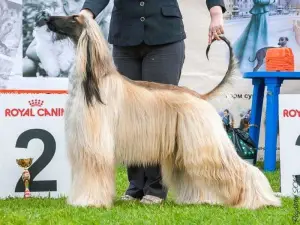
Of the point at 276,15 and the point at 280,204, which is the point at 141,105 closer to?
the point at 280,204

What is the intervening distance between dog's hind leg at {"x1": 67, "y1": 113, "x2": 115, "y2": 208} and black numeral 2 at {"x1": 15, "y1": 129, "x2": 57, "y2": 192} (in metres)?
0.62

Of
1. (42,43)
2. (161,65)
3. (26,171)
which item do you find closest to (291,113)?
(161,65)

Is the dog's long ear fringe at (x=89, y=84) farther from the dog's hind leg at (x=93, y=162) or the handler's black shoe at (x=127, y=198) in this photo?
the handler's black shoe at (x=127, y=198)

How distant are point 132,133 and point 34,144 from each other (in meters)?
0.81

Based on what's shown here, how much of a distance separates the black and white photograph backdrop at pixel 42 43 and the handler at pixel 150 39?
1.62m

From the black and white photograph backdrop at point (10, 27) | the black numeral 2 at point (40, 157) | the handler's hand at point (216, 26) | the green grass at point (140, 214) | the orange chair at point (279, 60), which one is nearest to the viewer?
the green grass at point (140, 214)

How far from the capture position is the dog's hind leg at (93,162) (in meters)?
3.59

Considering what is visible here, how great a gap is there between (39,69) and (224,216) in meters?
2.68

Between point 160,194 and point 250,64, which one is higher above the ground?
point 250,64

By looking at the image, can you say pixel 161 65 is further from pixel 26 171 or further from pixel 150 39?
pixel 26 171

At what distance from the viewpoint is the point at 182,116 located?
3.66 meters

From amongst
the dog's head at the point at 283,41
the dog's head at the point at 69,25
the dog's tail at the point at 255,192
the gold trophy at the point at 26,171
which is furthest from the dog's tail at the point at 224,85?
the dog's head at the point at 283,41

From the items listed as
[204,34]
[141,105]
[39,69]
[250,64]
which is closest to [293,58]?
[250,64]

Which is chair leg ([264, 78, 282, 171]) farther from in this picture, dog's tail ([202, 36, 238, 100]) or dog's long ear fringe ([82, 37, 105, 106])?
dog's long ear fringe ([82, 37, 105, 106])
